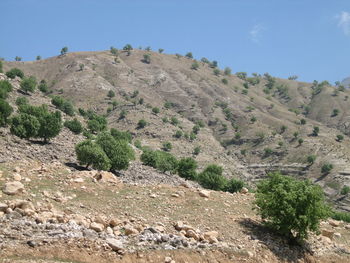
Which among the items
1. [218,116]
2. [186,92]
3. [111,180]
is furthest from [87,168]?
[186,92]

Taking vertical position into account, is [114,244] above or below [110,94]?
below

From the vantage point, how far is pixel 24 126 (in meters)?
40.0

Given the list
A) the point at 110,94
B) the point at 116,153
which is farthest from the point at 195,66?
the point at 116,153

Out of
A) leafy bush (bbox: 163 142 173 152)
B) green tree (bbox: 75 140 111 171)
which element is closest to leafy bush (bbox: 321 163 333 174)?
leafy bush (bbox: 163 142 173 152)

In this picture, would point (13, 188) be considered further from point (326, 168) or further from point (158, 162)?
point (326, 168)

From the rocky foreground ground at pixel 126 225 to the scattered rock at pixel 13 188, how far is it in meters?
0.04

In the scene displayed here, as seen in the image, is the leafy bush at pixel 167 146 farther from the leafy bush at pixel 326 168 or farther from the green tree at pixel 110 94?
the leafy bush at pixel 326 168

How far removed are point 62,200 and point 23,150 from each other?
890 inches

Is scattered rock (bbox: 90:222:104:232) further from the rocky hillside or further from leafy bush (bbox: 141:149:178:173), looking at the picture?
leafy bush (bbox: 141:149:178:173)

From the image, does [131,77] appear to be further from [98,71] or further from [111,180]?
[111,180]

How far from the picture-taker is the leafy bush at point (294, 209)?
17.1 meters

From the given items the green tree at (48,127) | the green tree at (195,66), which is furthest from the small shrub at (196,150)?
the green tree at (195,66)

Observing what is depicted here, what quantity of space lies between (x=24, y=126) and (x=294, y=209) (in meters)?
33.2

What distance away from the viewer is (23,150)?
36.1 meters
